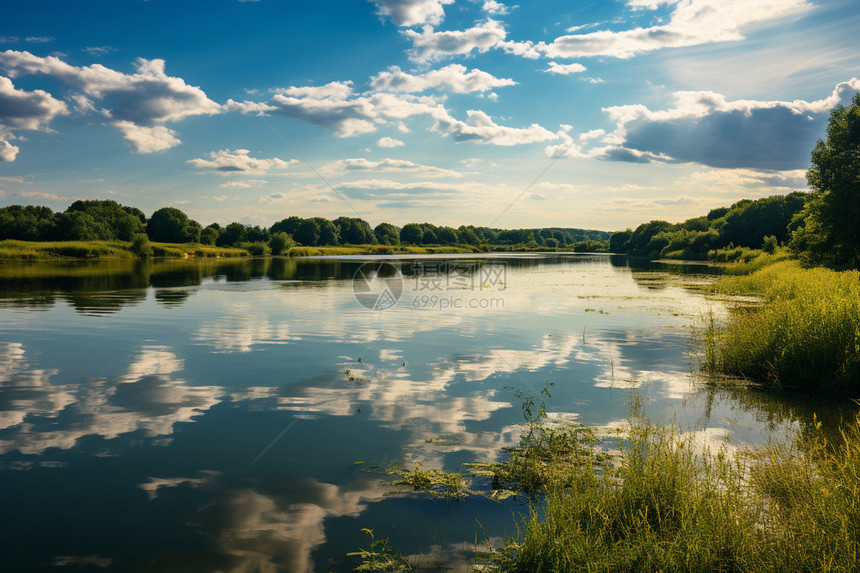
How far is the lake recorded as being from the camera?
23.7 feet

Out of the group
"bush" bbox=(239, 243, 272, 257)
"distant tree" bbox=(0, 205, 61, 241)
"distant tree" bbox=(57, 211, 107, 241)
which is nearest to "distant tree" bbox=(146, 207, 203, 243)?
"bush" bbox=(239, 243, 272, 257)

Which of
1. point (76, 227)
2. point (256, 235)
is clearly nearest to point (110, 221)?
point (76, 227)

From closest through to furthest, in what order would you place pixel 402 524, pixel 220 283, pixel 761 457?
pixel 402 524 → pixel 761 457 → pixel 220 283

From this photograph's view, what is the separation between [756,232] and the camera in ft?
411

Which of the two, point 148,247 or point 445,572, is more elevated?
point 148,247

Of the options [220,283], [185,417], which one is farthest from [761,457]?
[220,283]

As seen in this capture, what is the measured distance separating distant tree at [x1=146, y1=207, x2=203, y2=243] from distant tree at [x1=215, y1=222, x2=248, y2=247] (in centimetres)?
992

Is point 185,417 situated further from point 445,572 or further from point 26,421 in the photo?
point 445,572

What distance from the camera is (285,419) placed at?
1195 centimetres

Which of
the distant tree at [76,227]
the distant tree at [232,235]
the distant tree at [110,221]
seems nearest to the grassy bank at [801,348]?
the distant tree at [76,227]

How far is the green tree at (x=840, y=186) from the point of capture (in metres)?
45.9

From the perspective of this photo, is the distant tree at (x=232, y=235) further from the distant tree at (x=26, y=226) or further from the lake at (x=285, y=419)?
the lake at (x=285, y=419)

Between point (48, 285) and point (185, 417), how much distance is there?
4385 centimetres

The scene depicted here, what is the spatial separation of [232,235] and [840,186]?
171070 mm
